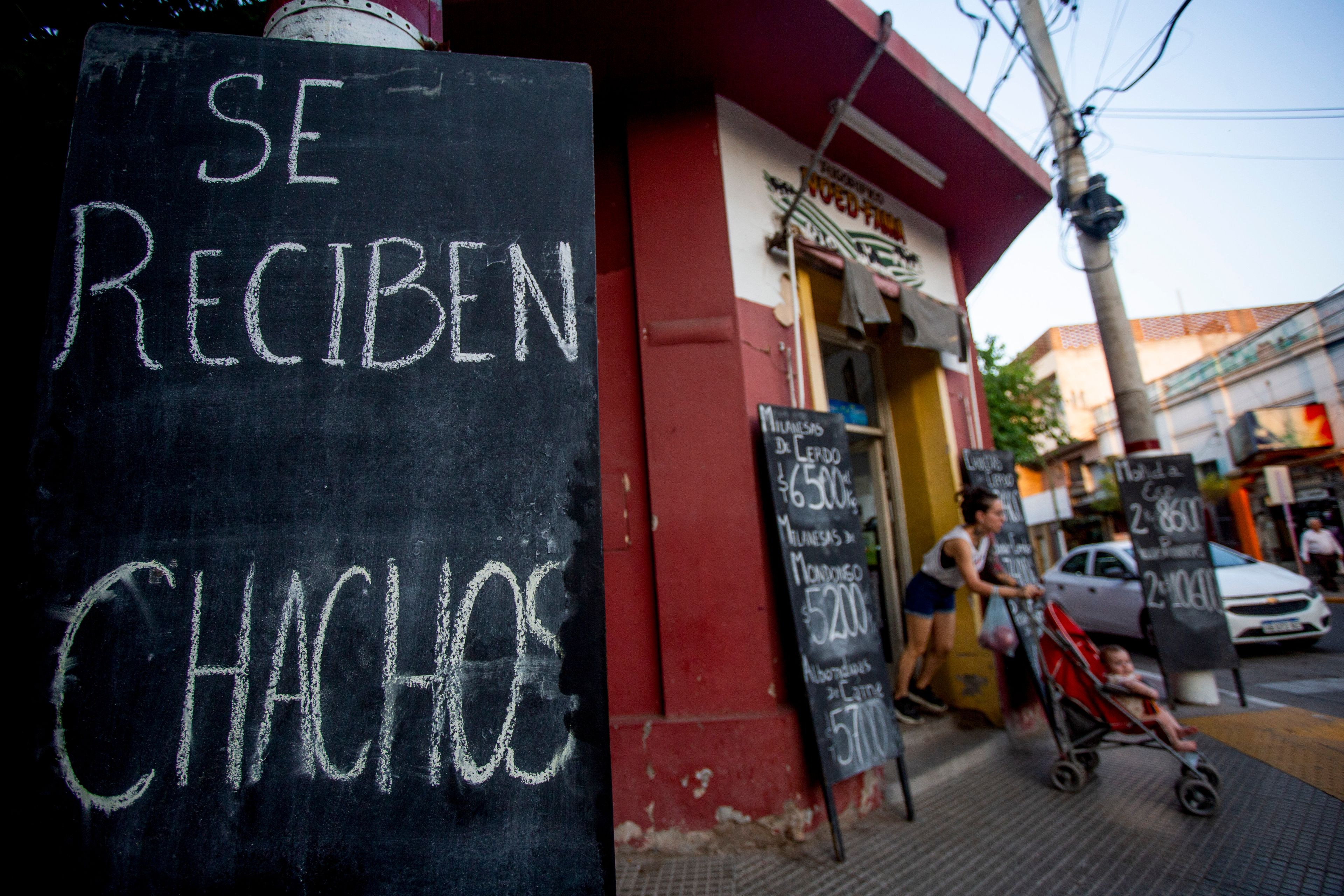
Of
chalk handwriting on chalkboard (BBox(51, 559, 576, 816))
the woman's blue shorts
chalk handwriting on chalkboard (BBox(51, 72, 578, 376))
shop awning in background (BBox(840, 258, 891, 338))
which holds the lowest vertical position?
the woman's blue shorts

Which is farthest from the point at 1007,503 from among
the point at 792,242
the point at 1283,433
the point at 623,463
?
the point at 1283,433

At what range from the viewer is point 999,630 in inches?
152

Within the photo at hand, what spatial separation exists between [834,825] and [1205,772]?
6.71 feet

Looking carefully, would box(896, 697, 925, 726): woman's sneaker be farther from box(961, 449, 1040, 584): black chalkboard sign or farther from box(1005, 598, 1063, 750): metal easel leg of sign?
box(961, 449, 1040, 584): black chalkboard sign

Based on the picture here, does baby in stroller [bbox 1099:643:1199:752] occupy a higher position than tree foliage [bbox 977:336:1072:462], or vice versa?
tree foliage [bbox 977:336:1072:462]

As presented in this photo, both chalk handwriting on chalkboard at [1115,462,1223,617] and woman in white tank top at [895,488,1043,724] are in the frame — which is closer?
woman in white tank top at [895,488,1043,724]

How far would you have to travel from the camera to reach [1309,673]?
600 centimetres

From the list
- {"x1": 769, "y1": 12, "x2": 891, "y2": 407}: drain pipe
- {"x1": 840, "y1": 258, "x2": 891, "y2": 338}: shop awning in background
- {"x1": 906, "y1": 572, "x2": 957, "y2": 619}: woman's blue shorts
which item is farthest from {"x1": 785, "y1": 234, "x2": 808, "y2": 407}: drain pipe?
{"x1": 906, "y1": 572, "x2": 957, "y2": 619}: woman's blue shorts

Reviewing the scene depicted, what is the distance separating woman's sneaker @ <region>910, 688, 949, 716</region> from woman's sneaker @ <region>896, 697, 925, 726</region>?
0.06 meters

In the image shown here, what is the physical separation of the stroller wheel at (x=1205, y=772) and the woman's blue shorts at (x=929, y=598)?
4.89 feet

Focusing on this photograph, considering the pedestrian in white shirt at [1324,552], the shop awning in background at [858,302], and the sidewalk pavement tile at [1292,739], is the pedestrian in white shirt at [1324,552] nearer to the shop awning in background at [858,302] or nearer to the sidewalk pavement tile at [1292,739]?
the sidewalk pavement tile at [1292,739]

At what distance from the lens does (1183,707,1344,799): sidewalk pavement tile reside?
358 centimetres

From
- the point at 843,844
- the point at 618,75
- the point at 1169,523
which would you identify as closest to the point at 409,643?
the point at 843,844

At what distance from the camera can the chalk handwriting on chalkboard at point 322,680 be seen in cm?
104
